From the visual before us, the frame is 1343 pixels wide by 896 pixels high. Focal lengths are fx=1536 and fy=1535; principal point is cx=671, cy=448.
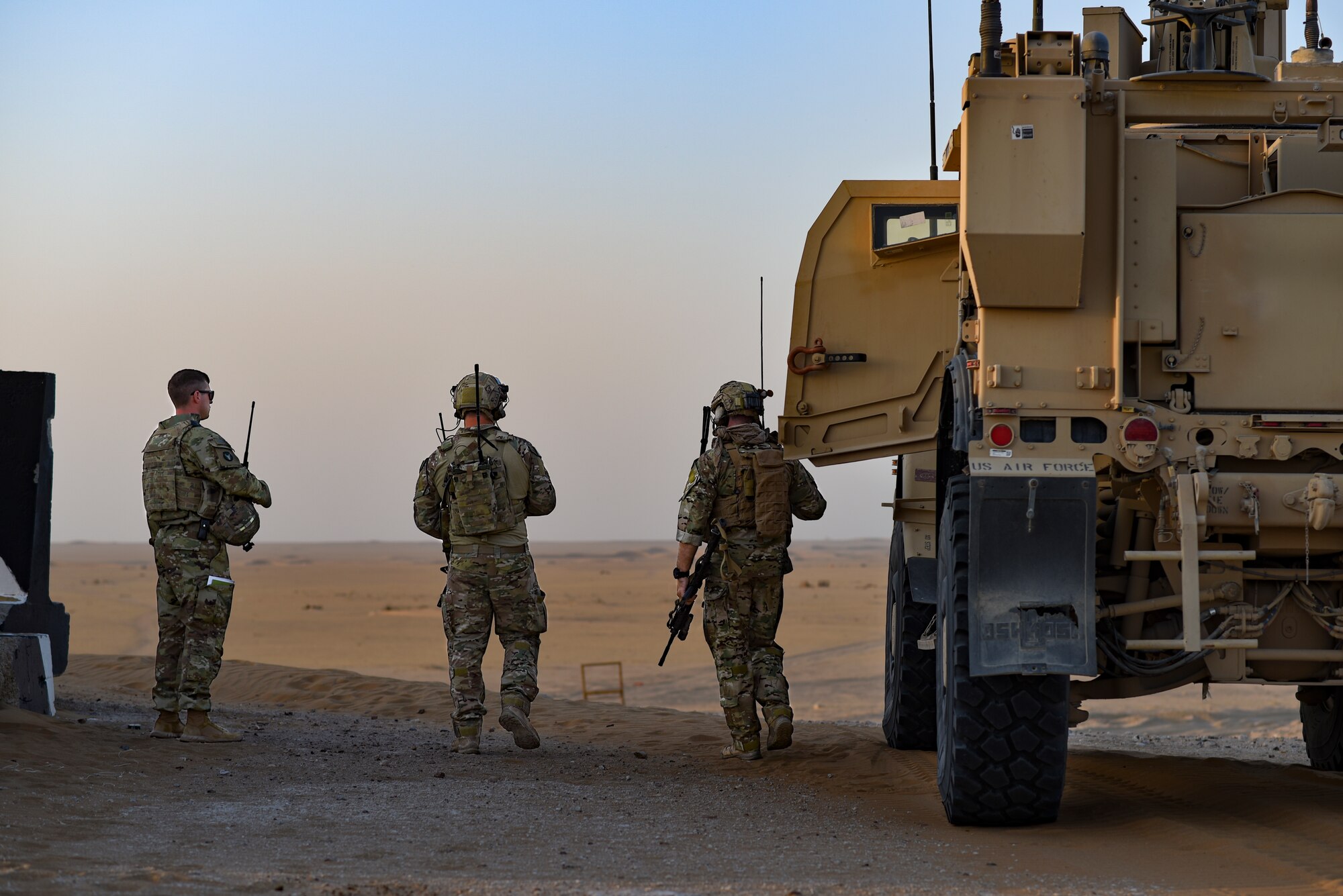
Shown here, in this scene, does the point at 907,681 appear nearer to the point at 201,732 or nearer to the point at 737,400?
the point at 737,400

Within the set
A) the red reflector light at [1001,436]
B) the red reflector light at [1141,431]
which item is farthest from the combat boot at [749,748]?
the red reflector light at [1141,431]

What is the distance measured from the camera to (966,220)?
19.8 feet

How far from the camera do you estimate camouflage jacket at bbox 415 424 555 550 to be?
352 inches

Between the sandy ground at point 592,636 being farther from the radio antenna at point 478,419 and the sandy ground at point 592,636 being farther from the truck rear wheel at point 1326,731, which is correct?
the radio antenna at point 478,419

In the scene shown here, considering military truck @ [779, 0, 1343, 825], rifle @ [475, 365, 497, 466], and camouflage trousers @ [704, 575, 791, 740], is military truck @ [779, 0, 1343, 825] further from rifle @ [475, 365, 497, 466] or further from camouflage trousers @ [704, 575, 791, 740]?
rifle @ [475, 365, 497, 466]

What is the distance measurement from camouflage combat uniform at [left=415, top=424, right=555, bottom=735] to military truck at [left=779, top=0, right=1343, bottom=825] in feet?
10.2

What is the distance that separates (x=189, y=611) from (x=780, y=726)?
11.3 ft

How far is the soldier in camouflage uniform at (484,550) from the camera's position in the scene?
8.85 meters

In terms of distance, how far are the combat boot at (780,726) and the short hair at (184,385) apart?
381 cm

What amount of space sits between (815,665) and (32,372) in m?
14.3

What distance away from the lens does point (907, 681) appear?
9.34 meters

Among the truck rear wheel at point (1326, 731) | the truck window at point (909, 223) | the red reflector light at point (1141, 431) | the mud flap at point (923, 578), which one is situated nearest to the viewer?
the red reflector light at point (1141, 431)

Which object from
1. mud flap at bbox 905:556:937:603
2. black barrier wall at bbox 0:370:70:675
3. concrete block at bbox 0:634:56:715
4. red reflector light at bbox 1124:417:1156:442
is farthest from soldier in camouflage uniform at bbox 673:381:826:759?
black barrier wall at bbox 0:370:70:675

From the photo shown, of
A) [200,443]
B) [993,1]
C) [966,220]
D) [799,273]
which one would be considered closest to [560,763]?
[200,443]
